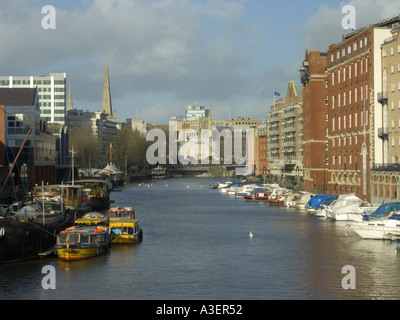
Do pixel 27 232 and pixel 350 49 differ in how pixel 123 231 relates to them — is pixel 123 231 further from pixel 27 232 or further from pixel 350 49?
pixel 350 49

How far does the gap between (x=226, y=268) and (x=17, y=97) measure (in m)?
75.0

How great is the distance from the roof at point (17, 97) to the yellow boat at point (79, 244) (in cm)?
6177

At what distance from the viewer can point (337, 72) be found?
117 meters

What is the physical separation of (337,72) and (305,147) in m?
28.0

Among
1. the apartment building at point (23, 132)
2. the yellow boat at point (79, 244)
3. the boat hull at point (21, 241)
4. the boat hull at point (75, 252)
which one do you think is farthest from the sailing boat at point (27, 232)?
the apartment building at point (23, 132)

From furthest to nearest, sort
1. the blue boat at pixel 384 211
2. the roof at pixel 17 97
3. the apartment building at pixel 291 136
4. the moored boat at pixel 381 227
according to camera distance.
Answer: the apartment building at pixel 291 136 < the roof at pixel 17 97 < the blue boat at pixel 384 211 < the moored boat at pixel 381 227

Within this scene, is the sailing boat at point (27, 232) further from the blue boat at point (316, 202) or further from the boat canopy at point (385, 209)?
the blue boat at point (316, 202)

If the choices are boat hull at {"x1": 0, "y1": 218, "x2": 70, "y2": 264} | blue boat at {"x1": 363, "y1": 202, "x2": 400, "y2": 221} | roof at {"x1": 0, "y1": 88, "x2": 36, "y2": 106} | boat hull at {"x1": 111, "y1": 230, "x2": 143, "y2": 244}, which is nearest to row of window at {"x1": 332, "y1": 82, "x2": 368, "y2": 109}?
blue boat at {"x1": 363, "y1": 202, "x2": 400, "y2": 221}

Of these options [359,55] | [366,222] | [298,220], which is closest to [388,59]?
[359,55]

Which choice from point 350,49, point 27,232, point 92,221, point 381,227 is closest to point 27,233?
point 27,232

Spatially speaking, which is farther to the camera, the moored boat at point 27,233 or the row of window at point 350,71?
the row of window at point 350,71

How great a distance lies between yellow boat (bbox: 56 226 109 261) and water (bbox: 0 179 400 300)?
2.65 feet

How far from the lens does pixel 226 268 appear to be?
5259 centimetres

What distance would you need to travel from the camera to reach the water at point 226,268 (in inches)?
1730
